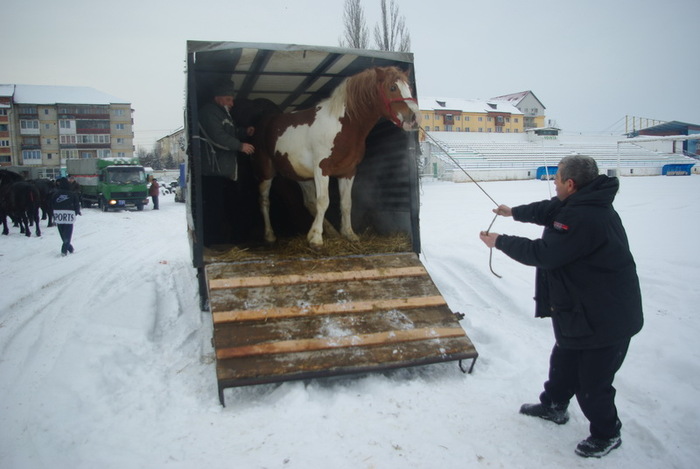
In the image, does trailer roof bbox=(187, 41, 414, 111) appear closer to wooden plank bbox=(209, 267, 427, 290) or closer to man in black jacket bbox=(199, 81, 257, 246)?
man in black jacket bbox=(199, 81, 257, 246)

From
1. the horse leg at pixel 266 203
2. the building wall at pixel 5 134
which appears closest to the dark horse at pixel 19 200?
the horse leg at pixel 266 203

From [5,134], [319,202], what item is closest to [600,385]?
[319,202]

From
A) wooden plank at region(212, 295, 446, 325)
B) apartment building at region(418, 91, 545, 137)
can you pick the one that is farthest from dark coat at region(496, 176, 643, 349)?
apartment building at region(418, 91, 545, 137)

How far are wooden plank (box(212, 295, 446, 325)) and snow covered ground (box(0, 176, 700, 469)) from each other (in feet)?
1.60

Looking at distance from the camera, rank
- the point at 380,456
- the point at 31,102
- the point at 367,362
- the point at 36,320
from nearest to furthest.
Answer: the point at 380,456 < the point at 367,362 < the point at 36,320 < the point at 31,102

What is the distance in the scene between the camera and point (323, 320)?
328cm

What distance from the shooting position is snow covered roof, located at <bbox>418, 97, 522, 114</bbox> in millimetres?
52728

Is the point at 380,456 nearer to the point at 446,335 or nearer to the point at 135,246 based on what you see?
the point at 446,335

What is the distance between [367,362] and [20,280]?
590 cm

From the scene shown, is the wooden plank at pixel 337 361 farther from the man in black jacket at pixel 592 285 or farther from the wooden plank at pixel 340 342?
the man in black jacket at pixel 592 285

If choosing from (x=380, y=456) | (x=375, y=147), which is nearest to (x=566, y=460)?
(x=380, y=456)

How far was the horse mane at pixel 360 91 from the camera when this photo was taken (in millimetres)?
3936

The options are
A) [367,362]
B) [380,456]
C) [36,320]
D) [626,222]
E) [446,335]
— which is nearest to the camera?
[380,456]

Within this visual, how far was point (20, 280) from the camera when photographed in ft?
20.2
